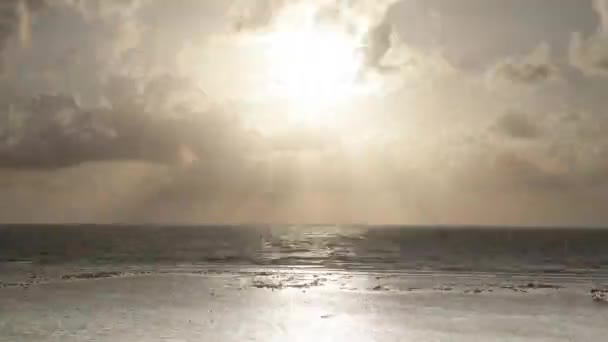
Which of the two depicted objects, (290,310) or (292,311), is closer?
(292,311)

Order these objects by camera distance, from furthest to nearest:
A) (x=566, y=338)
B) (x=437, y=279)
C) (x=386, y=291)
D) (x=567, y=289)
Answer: (x=437, y=279) → (x=567, y=289) → (x=386, y=291) → (x=566, y=338)

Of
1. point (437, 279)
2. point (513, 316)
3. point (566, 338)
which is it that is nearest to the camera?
point (566, 338)

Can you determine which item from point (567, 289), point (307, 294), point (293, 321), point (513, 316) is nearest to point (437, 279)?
point (567, 289)

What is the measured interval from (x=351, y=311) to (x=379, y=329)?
4.78 metres

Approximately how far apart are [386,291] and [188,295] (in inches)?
491

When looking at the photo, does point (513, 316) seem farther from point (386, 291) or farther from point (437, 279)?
point (437, 279)

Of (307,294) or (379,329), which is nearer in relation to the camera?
(379,329)

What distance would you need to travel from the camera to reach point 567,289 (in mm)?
44188

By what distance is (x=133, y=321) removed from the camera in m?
27.7

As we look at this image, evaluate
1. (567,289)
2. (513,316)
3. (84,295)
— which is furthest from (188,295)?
(567,289)

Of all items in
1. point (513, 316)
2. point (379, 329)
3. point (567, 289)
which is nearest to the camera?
point (379, 329)

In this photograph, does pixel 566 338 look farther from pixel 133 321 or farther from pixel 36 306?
pixel 36 306

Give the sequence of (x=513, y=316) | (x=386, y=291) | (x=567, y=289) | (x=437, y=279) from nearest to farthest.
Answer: (x=513, y=316)
(x=386, y=291)
(x=567, y=289)
(x=437, y=279)

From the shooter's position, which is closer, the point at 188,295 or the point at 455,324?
the point at 455,324
